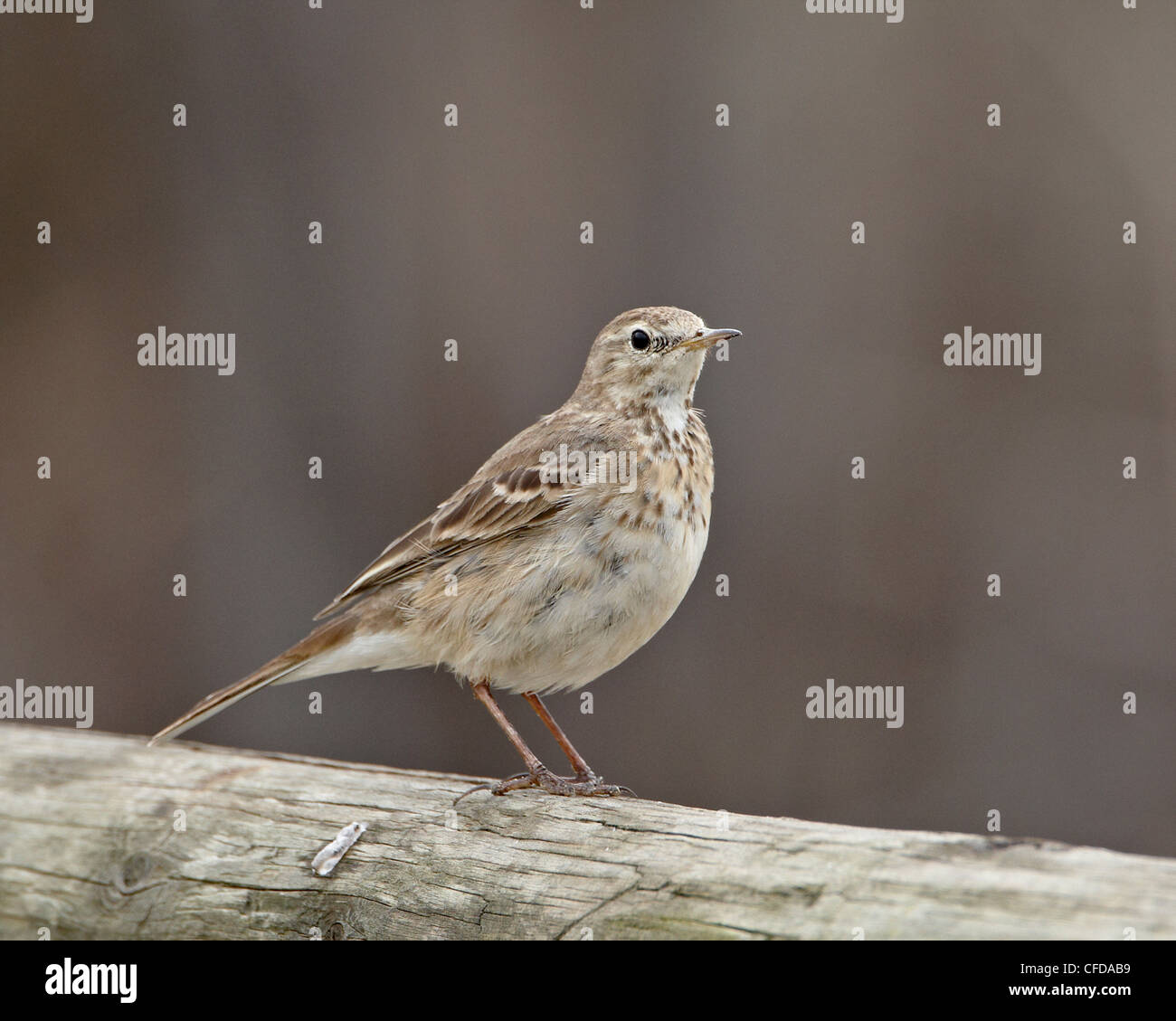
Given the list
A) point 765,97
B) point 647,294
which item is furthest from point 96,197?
point 765,97

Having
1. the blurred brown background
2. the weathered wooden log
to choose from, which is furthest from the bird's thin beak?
the blurred brown background

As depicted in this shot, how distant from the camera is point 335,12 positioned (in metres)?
7.92

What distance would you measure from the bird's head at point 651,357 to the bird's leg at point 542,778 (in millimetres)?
1365

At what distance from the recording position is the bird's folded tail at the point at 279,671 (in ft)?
16.2

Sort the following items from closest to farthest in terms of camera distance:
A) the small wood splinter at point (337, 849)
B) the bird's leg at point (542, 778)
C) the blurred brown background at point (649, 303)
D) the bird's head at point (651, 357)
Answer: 1. the small wood splinter at point (337, 849)
2. the bird's leg at point (542, 778)
3. the bird's head at point (651, 357)
4. the blurred brown background at point (649, 303)

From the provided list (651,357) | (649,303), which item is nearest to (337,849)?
(651,357)

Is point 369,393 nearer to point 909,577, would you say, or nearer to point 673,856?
point 909,577

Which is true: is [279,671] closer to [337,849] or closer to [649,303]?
[337,849]

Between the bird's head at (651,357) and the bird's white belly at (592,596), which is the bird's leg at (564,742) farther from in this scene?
the bird's head at (651,357)

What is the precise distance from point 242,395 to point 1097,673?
5.22m

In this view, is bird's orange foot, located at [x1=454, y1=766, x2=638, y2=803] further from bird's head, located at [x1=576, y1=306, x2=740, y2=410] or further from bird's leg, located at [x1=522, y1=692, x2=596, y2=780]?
bird's head, located at [x1=576, y1=306, x2=740, y2=410]

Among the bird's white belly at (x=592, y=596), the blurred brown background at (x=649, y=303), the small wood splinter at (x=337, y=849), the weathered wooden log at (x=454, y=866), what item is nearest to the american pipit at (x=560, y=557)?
the bird's white belly at (x=592, y=596)

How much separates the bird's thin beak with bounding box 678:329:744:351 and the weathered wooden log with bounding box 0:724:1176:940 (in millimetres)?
1942

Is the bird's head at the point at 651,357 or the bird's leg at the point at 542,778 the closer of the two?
the bird's leg at the point at 542,778
